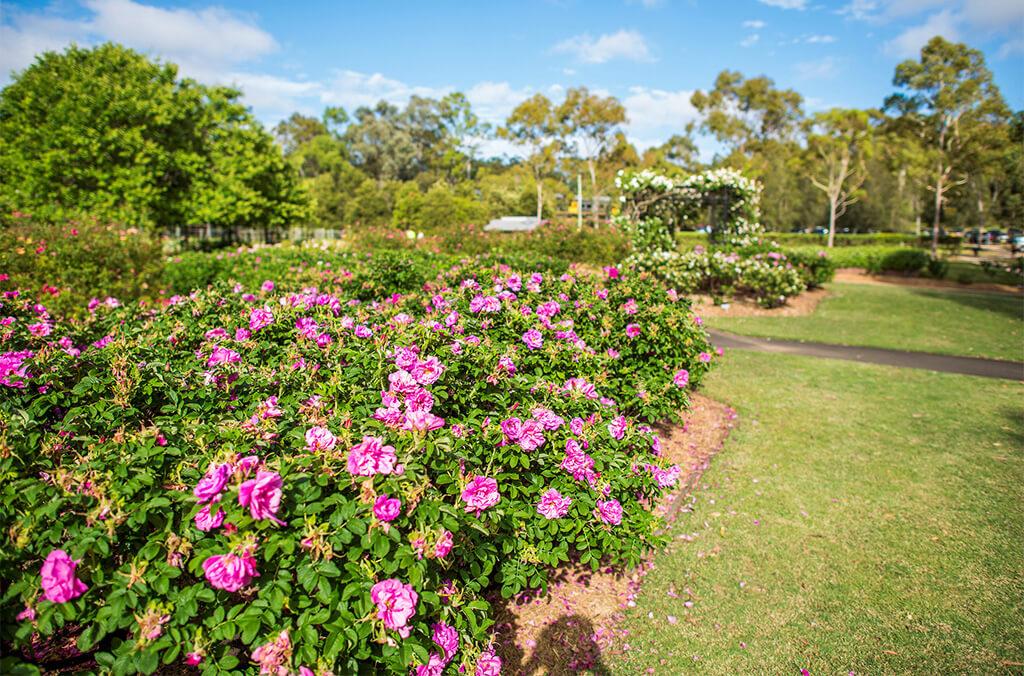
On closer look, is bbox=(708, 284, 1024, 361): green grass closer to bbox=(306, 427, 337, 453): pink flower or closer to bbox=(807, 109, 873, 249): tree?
bbox=(306, 427, 337, 453): pink flower

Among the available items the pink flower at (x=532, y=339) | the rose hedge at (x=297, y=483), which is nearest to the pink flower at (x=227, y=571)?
the rose hedge at (x=297, y=483)

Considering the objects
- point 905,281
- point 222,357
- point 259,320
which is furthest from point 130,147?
point 905,281

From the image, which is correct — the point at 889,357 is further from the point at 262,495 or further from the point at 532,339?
the point at 262,495

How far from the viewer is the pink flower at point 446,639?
5.91ft

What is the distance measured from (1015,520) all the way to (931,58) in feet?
95.9

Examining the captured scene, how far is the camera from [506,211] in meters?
48.5

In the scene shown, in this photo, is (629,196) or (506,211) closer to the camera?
(629,196)

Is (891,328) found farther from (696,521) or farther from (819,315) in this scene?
(696,521)

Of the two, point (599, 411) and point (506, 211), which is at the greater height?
point (506, 211)

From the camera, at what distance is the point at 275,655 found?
1485 millimetres

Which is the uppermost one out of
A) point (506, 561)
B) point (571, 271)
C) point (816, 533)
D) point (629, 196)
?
point (629, 196)

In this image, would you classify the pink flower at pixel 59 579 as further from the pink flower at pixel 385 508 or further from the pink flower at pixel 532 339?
the pink flower at pixel 532 339

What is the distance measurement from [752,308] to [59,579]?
1337 centimetres

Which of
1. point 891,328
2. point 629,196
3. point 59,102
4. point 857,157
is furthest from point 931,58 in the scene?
point 59,102
